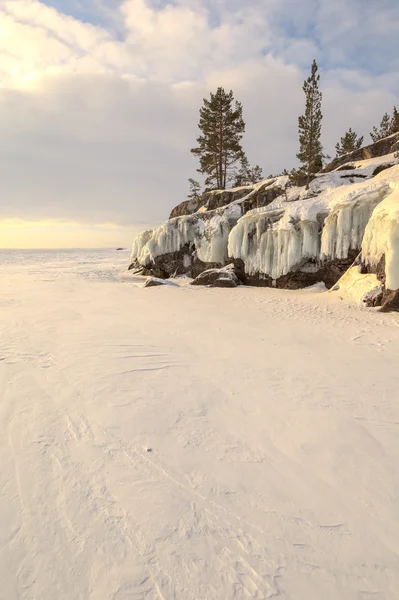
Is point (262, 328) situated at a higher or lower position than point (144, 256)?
lower

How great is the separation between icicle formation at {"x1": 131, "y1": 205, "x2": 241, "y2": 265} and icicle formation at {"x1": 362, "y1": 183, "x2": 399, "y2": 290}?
9176 millimetres

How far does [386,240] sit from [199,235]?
41.2 ft

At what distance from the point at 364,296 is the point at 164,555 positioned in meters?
9.70

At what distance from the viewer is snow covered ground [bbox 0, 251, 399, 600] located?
206cm

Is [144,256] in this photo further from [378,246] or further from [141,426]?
[141,426]

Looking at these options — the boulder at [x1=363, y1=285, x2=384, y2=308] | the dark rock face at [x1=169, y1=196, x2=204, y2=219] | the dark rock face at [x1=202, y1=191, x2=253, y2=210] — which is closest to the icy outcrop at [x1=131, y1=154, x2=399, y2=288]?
the dark rock face at [x1=202, y1=191, x2=253, y2=210]

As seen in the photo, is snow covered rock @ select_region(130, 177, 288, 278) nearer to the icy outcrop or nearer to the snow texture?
the icy outcrop

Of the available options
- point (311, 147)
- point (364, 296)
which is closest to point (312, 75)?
point (311, 147)

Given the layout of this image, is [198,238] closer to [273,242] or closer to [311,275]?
[273,242]

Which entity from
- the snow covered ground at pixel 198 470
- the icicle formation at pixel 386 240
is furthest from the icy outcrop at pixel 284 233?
the snow covered ground at pixel 198 470

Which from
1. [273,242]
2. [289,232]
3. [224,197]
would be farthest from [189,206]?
[289,232]

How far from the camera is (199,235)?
1998 centimetres

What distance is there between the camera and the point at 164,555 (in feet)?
7.13

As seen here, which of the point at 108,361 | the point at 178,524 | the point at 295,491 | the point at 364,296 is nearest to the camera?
the point at 178,524
